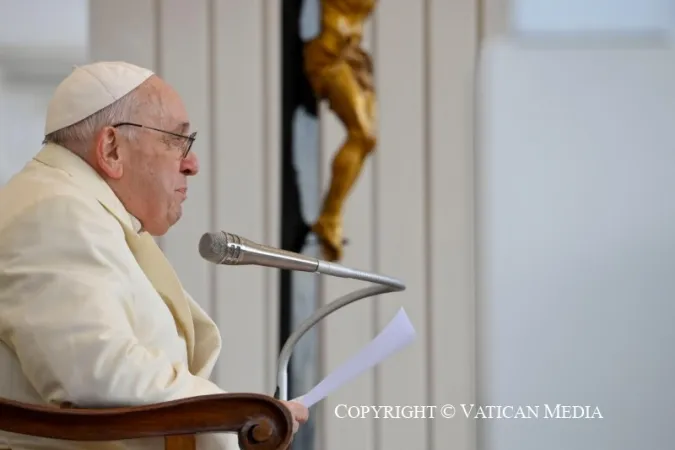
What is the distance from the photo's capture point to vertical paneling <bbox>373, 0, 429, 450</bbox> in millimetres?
3049

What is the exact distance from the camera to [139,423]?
139cm

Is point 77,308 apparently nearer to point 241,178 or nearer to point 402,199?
point 241,178

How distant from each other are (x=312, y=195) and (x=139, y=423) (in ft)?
5.26

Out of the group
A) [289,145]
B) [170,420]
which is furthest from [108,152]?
[289,145]

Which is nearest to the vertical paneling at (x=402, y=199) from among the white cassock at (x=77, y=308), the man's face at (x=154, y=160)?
the man's face at (x=154, y=160)

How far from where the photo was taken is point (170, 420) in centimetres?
140

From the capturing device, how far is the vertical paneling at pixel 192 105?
3.02m

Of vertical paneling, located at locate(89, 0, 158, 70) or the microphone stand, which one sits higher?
vertical paneling, located at locate(89, 0, 158, 70)

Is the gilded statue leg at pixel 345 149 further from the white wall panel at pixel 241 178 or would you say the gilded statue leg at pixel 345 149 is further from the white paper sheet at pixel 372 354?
the white paper sheet at pixel 372 354

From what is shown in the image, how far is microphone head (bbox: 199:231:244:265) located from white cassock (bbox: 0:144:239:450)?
0.16 m

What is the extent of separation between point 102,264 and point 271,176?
153 centimetres

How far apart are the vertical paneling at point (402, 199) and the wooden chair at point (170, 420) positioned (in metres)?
1.65

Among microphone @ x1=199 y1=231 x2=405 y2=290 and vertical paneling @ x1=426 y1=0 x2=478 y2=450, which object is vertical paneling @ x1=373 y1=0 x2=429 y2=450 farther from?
microphone @ x1=199 y1=231 x2=405 y2=290

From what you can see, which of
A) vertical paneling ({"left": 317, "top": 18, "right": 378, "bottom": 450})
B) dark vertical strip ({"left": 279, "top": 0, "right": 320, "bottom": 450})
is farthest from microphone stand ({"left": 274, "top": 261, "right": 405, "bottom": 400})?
vertical paneling ({"left": 317, "top": 18, "right": 378, "bottom": 450})
